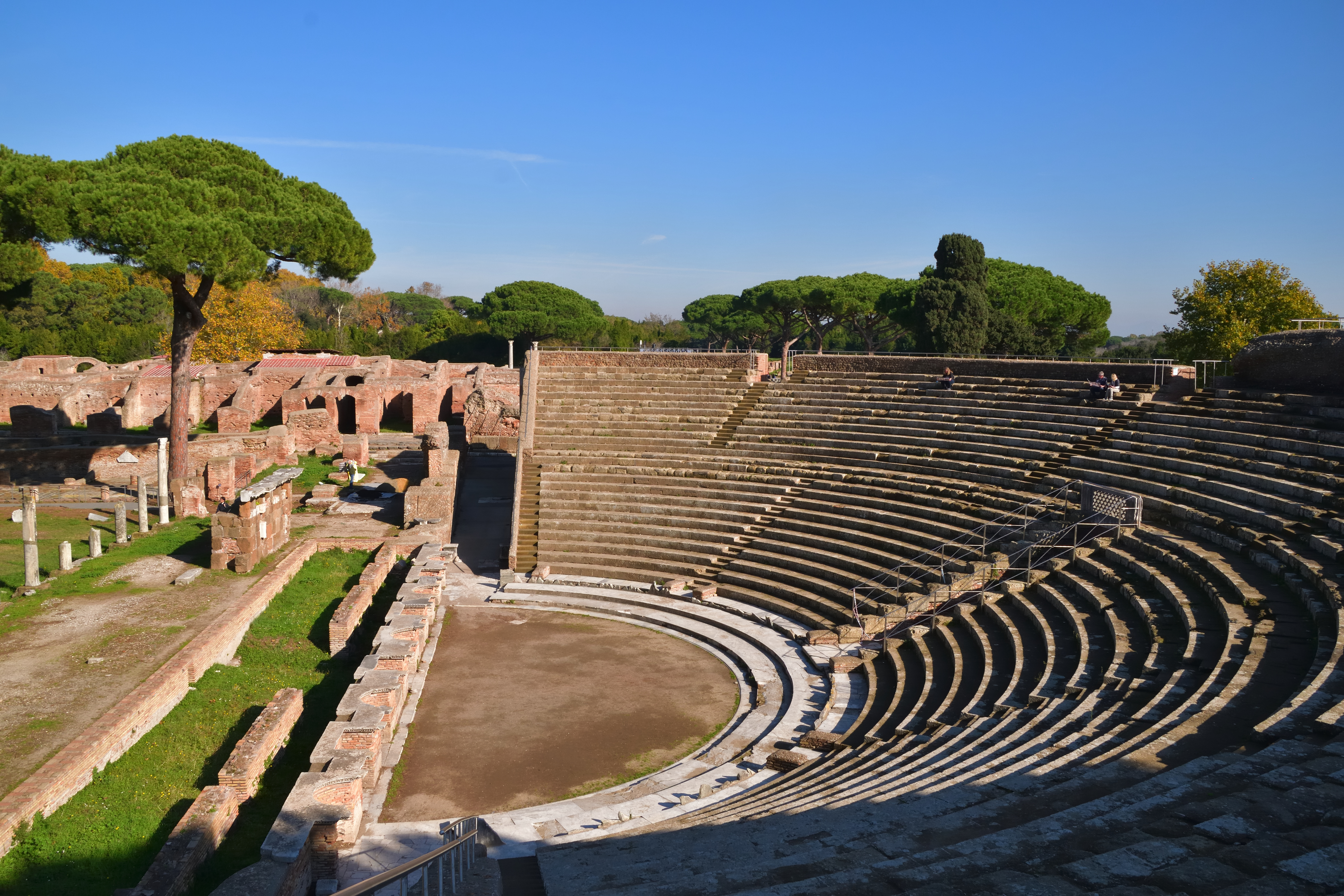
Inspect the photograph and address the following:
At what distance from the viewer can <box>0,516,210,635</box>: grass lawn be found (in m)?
15.5

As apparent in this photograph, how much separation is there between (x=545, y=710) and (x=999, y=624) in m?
6.70

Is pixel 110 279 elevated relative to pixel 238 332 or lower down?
elevated

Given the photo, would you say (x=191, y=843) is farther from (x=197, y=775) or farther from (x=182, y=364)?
(x=182, y=364)

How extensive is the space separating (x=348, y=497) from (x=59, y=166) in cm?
1044

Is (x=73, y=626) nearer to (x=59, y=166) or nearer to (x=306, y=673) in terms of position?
(x=306, y=673)

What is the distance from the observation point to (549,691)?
13891 millimetres

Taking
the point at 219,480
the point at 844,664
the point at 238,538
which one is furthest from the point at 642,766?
the point at 219,480

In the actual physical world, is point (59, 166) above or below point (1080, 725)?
above

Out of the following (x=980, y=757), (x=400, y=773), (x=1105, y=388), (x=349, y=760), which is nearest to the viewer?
(x=980, y=757)

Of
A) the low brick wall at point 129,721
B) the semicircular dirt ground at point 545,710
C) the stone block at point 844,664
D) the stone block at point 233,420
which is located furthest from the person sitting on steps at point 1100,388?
the stone block at point 233,420

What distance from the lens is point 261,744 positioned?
1041 cm

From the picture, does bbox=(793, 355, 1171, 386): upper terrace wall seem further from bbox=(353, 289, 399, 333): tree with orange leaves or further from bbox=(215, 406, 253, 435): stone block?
bbox=(353, 289, 399, 333): tree with orange leaves

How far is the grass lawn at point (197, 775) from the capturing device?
8.19 m

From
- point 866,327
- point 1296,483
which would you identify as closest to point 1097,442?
point 1296,483
